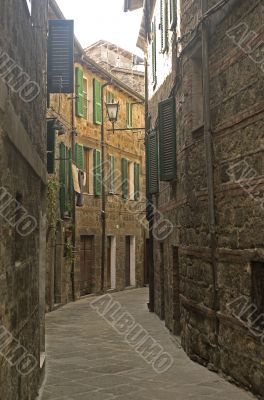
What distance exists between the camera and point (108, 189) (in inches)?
834

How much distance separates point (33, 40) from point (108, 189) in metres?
14.8

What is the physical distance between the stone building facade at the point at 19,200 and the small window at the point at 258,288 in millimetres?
2665

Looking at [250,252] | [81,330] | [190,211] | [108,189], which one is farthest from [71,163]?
[250,252]

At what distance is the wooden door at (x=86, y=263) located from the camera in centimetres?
1903

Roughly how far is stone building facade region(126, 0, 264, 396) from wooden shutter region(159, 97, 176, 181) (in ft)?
1.17

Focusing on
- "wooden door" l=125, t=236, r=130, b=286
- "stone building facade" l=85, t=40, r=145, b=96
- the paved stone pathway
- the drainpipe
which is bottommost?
the paved stone pathway

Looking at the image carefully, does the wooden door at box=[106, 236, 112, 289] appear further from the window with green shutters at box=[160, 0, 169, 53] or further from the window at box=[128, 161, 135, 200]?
the window with green shutters at box=[160, 0, 169, 53]

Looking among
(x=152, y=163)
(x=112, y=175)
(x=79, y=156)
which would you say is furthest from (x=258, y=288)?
(x=112, y=175)

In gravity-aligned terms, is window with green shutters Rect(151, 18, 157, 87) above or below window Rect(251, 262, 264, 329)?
above

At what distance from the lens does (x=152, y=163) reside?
1378 centimetres

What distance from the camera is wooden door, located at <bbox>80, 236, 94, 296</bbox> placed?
749 inches

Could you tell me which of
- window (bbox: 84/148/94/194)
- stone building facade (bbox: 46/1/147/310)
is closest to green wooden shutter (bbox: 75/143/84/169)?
stone building facade (bbox: 46/1/147/310)

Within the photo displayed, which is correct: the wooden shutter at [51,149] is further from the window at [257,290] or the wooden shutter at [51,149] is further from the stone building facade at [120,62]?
the stone building facade at [120,62]

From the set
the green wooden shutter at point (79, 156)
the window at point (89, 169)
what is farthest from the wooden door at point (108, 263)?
the green wooden shutter at point (79, 156)
